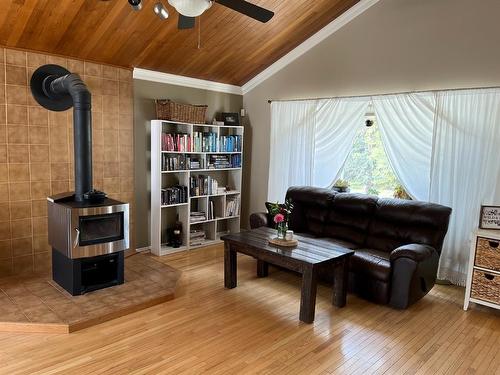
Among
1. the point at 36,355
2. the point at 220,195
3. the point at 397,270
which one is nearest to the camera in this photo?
the point at 36,355

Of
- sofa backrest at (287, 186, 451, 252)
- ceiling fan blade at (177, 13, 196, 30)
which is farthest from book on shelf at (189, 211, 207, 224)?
ceiling fan blade at (177, 13, 196, 30)

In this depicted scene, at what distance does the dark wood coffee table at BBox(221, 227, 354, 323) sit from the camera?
327cm

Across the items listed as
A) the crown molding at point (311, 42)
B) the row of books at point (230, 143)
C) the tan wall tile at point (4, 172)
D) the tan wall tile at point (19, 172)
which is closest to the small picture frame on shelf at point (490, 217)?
the crown molding at point (311, 42)

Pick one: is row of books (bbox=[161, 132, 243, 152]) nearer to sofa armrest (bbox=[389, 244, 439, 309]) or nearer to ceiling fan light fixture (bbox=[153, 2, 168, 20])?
ceiling fan light fixture (bbox=[153, 2, 168, 20])

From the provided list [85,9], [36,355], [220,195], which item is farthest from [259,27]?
[36,355]

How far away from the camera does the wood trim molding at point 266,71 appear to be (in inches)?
191

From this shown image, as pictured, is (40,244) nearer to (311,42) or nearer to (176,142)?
(176,142)

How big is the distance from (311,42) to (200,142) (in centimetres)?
209

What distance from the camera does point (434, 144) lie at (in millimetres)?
4242

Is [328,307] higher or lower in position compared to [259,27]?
lower

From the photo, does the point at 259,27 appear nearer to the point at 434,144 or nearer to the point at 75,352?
the point at 434,144

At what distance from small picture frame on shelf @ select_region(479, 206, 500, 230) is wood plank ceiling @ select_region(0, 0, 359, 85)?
2.92 m

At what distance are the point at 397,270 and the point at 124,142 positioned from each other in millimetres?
3522

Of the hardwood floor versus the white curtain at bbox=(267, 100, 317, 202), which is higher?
the white curtain at bbox=(267, 100, 317, 202)
